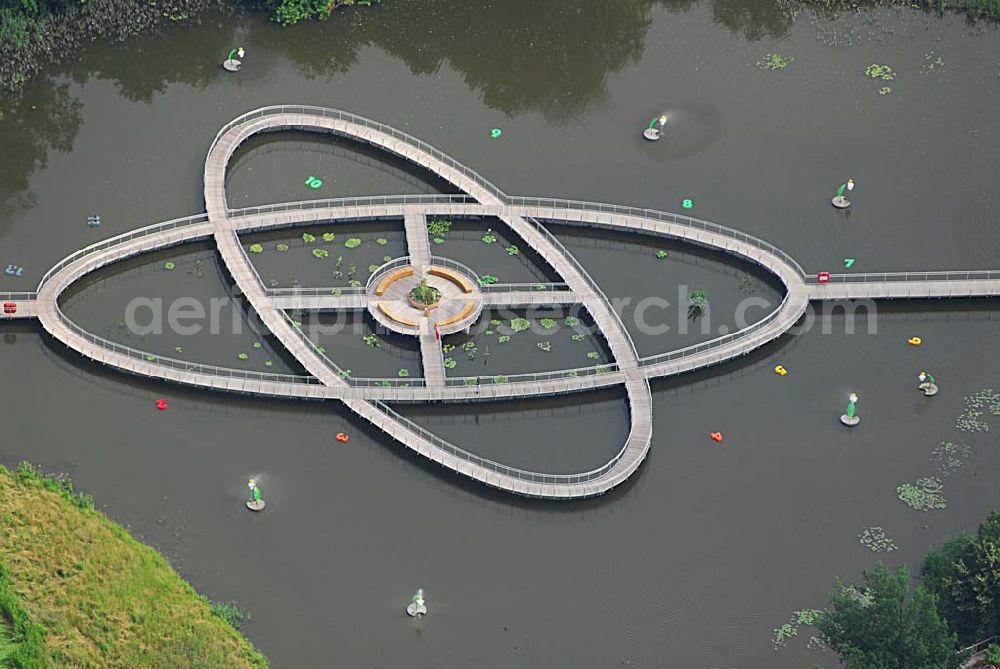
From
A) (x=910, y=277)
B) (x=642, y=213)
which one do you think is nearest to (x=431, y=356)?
(x=642, y=213)

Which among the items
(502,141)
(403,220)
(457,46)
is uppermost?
(457,46)

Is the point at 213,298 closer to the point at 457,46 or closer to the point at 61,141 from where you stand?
the point at 61,141

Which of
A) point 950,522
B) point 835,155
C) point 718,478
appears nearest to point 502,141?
point 835,155

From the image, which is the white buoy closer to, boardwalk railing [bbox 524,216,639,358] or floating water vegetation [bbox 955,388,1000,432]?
boardwalk railing [bbox 524,216,639,358]

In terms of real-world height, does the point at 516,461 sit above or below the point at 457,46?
below

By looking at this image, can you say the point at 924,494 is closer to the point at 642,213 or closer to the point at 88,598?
the point at 642,213

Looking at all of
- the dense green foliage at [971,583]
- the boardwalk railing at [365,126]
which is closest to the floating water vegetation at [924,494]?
the dense green foliage at [971,583]

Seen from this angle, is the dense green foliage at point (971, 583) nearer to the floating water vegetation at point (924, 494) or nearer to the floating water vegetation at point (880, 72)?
the floating water vegetation at point (924, 494)
